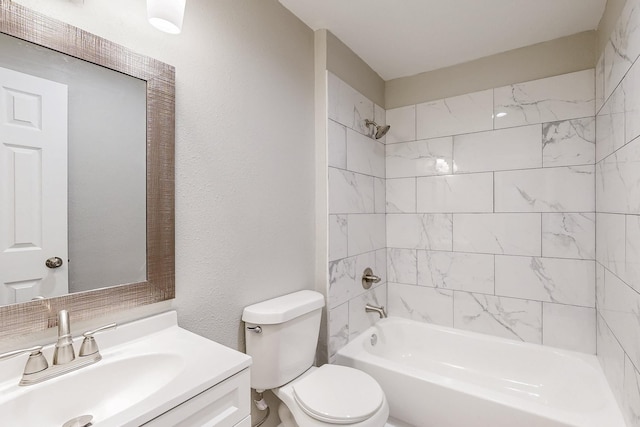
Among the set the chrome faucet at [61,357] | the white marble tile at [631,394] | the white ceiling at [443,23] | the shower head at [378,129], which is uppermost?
the white ceiling at [443,23]

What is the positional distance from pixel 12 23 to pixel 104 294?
814 millimetres

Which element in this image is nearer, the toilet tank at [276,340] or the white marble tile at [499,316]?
the toilet tank at [276,340]

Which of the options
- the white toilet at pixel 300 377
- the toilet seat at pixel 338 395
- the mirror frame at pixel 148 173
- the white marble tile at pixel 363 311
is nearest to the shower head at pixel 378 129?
the white marble tile at pixel 363 311

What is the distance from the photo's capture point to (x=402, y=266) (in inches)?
106

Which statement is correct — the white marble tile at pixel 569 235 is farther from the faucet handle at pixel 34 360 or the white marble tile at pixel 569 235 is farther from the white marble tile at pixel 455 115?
the faucet handle at pixel 34 360

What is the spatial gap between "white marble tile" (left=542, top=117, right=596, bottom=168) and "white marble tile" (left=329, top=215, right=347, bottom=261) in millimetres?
1409

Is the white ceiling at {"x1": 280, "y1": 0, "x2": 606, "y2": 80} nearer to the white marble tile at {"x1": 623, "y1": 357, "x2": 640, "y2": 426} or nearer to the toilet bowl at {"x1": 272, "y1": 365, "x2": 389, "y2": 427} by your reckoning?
the white marble tile at {"x1": 623, "y1": 357, "x2": 640, "y2": 426}

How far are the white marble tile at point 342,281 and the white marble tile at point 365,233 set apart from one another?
0.33 feet

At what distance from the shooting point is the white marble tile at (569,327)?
2.04 meters

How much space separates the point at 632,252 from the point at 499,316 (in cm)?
118

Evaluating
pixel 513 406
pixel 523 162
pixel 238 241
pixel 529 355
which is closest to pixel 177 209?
pixel 238 241

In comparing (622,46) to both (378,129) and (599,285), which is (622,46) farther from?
(378,129)

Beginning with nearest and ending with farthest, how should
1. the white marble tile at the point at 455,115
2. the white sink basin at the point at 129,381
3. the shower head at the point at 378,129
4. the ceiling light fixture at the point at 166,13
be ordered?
the white sink basin at the point at 129,381 < the ceiling light fixture at the point at 166,13 < the white marble tile at the point at 455,115 < the shower head at the point at 378,129

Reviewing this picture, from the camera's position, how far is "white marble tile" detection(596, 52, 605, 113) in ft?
6.03
